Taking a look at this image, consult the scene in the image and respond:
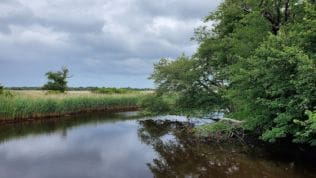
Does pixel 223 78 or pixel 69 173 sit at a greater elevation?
pixel 223 78

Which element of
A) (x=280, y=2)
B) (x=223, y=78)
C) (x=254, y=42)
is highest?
(x=280, y=2)

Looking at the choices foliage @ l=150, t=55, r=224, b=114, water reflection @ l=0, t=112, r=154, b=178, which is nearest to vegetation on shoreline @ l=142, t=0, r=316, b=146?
foliage @ l=150, t=55, r=224, b=114

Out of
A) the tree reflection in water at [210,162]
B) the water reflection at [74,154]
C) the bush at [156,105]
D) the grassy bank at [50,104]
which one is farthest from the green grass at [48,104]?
the tree reflection in water at [210,162]

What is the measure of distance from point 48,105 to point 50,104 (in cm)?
28

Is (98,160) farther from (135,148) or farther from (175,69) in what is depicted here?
(175,69)

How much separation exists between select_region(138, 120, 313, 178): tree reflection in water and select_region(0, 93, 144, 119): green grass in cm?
1222

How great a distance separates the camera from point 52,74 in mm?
50750

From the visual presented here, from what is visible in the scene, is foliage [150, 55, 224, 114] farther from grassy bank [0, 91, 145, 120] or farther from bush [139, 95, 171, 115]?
grassy bank [0, 91, 145, 120]

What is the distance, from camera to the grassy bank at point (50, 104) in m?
26.3

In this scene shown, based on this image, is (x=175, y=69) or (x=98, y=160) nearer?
(x=98, y=160)

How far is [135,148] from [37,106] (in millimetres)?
13874

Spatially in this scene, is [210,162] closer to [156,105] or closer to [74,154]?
[74,154]

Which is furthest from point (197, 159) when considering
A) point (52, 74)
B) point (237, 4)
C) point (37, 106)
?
point (52, 74)

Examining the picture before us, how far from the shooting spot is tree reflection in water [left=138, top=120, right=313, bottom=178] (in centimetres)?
1237
